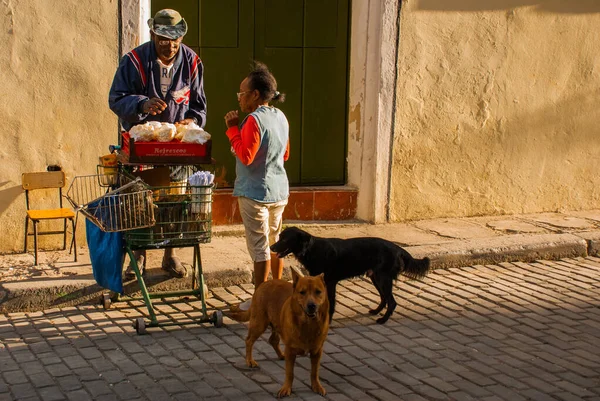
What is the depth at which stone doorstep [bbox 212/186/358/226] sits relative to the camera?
903 cm

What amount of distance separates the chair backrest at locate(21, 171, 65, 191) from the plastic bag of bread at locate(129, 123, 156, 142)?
6.02 feet

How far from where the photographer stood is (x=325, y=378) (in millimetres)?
5375


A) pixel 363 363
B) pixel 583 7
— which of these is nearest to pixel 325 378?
pixel 363 363

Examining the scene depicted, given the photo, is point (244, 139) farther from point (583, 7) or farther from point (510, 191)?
point (583, 7)

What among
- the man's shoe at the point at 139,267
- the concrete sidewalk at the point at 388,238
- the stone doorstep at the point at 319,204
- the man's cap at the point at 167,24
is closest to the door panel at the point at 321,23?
the stone doorstep at the point at 319,204

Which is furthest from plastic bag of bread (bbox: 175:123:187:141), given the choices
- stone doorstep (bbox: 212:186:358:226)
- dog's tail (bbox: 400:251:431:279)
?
stone doorstep (bbox: 212:186:358:226)

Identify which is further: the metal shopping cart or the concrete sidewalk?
the concrete sidewalk

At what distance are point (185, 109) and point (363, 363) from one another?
266 cm

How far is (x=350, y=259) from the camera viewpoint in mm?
6434

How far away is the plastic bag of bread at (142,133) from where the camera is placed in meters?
6.01

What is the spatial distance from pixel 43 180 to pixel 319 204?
2932mm

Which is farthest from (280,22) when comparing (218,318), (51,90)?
(218,318)

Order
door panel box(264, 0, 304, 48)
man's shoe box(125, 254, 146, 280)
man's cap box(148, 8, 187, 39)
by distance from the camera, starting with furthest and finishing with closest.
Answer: door panel box(264, 0, 304, 48), man's shoe box(125, 254, 146, 280), man's cap box(148, 8, 187, 39)

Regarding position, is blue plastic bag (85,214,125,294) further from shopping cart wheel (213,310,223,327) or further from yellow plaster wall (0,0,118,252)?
yellow plaster wall (0,0,118,252)
